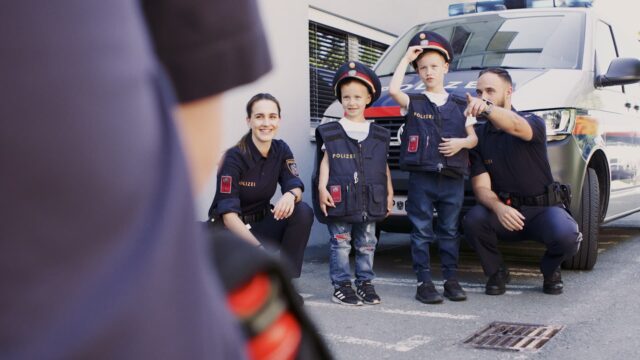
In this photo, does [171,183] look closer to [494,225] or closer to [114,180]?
[114,180]

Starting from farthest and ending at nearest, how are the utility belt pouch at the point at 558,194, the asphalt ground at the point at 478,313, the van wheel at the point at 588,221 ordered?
1. the van wheel at the point at 588,221
2. the utility belt pouch at the point at 558,194
3. the asphalt ground at the point at 478,313

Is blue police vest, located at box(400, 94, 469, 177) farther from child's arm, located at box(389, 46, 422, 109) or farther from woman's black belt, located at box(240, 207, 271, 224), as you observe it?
woman's black belt, located at box(240, 207, 271, 224)

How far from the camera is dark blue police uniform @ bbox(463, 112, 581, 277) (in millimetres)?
4629

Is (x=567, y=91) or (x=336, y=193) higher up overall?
(x=567, y=91)

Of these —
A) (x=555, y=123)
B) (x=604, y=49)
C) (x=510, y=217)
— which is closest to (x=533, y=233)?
(x=510, y=217)

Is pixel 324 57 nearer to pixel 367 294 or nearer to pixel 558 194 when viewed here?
pixel 558 194

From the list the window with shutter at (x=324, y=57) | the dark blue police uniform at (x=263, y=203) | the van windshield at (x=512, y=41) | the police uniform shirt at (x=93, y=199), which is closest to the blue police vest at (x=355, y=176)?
the dark blue police uniform at (x=263, y=203)

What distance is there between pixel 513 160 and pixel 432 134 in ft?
1.94

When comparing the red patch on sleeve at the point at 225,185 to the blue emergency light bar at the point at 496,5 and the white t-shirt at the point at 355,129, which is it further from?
the blue emergency light bar at the point at 496,5

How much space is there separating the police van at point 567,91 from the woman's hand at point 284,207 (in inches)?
38.4

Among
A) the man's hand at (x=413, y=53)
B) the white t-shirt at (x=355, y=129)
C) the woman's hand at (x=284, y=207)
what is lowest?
the woman's hand at (x=284, y=207)

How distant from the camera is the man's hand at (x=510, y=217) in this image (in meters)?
4.64

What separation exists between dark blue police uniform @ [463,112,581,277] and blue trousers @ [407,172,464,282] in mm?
189

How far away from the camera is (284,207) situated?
4.57 meters
